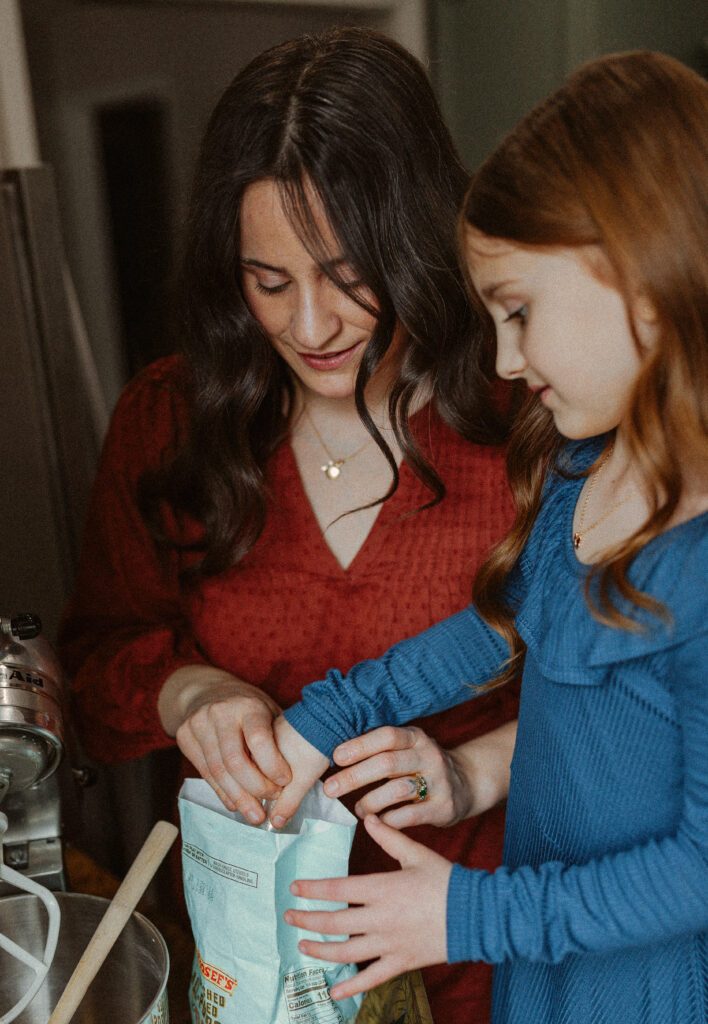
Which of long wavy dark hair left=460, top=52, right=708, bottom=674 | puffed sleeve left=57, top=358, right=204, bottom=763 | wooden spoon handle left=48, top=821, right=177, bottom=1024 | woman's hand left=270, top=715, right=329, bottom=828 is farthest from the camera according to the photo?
puffed sleeve left=57, top=358, right=204, bottom=763

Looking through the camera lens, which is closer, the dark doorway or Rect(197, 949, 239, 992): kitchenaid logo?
Rect(197, 949, 239, 992): kitchenaid logo

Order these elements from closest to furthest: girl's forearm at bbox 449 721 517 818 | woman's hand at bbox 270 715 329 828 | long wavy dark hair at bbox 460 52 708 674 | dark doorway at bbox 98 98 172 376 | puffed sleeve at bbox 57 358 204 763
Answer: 1. long wavy dark hair at bbox 460 52 708 674
2. woman's hand at bbox 270 715 329 828
3. girl's forearm at bbox 449 721 517 818
4. puffed sleeve at bbox 57 358 204 763
5. dark doorway at bbox 98 98 172 376

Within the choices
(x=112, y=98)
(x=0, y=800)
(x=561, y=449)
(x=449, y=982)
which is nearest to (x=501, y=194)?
(x=561, y=449)

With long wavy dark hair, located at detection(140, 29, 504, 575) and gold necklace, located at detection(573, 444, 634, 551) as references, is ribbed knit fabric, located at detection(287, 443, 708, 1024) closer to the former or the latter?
gold necklace, located at detection(573, 444, 634, 551)

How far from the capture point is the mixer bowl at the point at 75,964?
0.85m

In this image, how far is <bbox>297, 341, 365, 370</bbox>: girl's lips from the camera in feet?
3.46

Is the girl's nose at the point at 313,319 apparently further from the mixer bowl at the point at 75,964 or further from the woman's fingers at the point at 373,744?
the mixer bowl at the point at 75,964

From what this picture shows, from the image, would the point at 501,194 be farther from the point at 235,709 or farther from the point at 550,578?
the point at 235,709

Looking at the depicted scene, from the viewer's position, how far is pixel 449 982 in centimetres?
112

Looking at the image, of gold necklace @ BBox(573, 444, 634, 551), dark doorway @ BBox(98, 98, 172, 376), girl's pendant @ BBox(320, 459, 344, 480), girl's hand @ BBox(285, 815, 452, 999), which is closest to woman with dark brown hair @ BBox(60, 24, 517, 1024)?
girl's pendant @ BBox(320, 459, 344, 480)

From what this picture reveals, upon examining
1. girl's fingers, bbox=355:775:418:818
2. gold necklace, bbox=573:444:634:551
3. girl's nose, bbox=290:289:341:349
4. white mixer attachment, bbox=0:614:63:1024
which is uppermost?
girl's nose, bbox=290:289:341:349

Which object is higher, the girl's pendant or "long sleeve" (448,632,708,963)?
the girl's pendant

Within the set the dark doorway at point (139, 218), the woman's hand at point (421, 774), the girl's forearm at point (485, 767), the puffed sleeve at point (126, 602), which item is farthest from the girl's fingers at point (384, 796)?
the dark doorway at point (139, 218)

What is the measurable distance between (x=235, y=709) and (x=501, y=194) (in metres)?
0.54
